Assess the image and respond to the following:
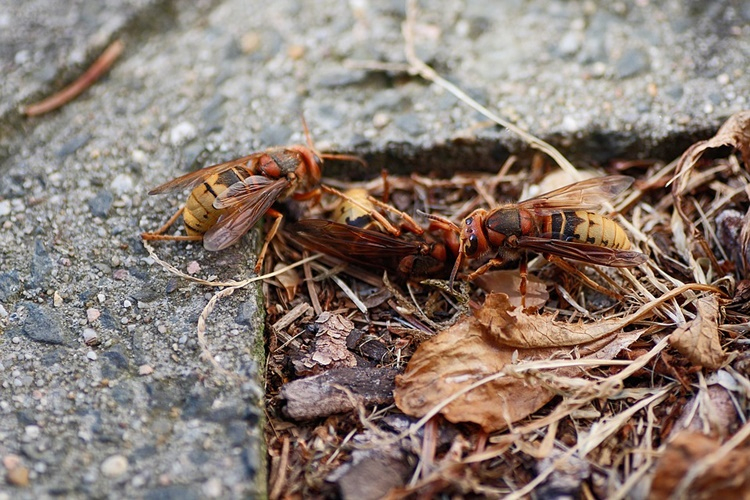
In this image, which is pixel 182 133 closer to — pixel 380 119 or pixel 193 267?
pixel 193 267

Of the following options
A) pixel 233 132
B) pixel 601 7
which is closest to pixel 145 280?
pixel 233 132

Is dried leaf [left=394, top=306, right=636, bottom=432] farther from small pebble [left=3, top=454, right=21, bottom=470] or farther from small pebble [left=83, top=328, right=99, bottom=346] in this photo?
small pebble [left=3, top=454, right=21, bottom=470]

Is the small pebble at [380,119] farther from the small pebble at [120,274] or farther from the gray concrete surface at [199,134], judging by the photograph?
the small pebble at [120,274]

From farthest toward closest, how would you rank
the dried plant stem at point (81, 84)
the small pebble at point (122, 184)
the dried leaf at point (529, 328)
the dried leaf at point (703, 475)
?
the dried plant stem at point (81, 84) → the small pebble at point (122, 184) → the dried leaf at point (529, 328) → the dried leaf at point (703, 475)

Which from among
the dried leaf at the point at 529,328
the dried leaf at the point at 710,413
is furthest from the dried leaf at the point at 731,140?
the dried leaf at the point at 710,413

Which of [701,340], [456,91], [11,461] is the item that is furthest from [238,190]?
[701,340]

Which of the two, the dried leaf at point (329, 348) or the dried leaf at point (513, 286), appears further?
the dried leaf at point (513, 286)

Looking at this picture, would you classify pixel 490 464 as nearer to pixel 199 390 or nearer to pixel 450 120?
pixel 199 390
